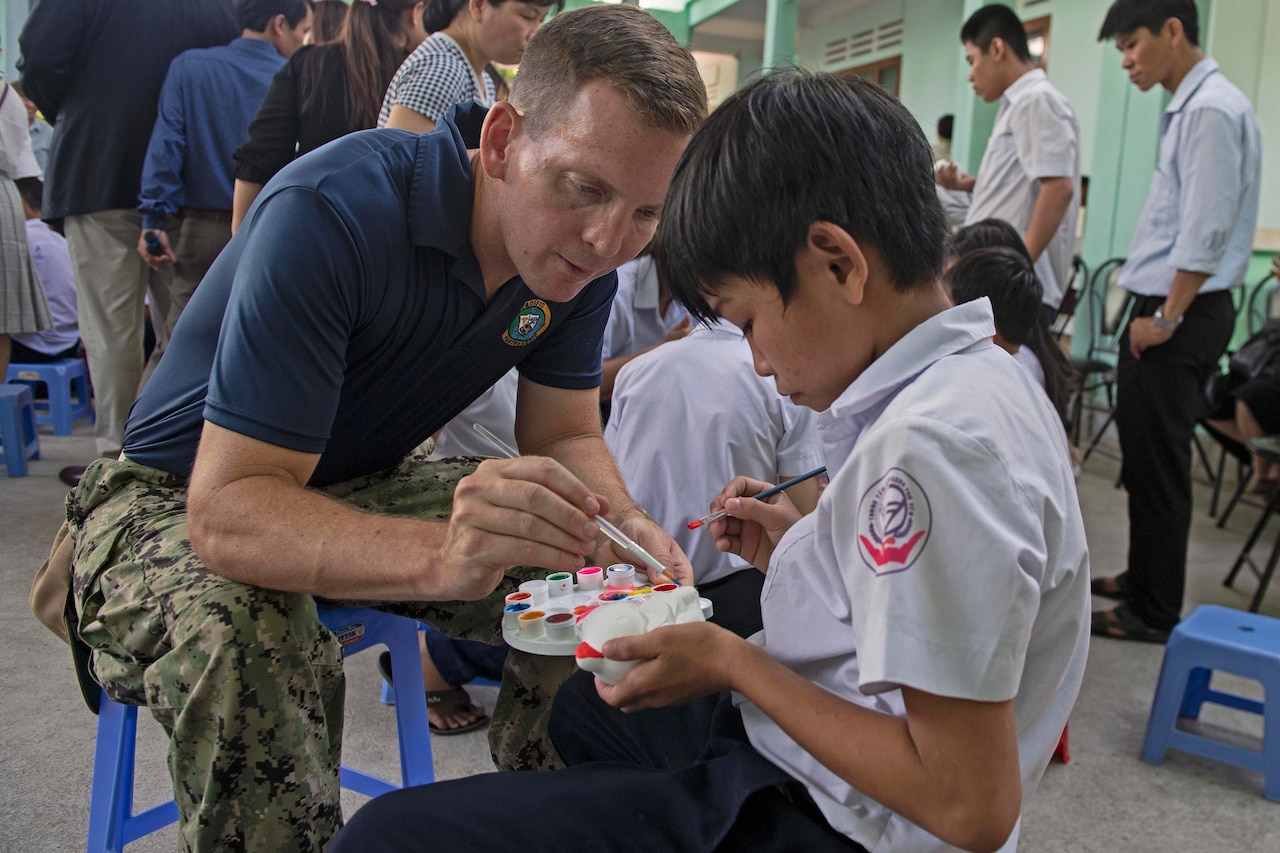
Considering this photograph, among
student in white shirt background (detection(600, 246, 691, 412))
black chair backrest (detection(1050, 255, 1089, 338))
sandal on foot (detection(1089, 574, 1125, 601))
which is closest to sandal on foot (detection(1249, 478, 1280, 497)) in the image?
black chair backrest (detection(1050, 255, 1089, 338))

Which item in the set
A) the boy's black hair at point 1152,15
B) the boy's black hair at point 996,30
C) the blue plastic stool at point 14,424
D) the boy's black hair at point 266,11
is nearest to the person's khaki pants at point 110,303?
the blue plastic stool at point 14,424

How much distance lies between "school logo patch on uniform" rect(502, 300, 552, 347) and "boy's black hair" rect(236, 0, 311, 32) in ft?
8.20

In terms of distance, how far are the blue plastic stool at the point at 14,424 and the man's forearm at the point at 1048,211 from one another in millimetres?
3793

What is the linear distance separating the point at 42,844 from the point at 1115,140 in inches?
240

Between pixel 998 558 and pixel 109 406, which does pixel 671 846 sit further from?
pixel 109 406

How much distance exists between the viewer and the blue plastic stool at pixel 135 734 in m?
1.37

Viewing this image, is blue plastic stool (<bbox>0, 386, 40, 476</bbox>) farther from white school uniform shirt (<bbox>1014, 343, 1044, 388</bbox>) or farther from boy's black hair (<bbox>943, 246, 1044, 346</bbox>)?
white school uniform shirt (<bbox>1014, 343, 1044, 388</bbox>)

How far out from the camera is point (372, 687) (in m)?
2.31

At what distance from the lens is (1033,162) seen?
126 inches

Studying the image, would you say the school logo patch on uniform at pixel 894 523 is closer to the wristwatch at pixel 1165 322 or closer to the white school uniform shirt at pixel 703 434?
the white school uniform shirt at pixel 703 434

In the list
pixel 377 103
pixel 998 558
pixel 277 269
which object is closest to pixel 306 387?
pixel 277 269

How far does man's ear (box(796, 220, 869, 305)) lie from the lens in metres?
0.87

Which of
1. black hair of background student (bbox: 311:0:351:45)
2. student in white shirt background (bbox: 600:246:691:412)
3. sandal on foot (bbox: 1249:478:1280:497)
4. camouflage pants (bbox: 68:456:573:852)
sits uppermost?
black hair of background student (bbox: 311:0:351:45)

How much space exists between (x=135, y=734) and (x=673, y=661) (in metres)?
0.96
